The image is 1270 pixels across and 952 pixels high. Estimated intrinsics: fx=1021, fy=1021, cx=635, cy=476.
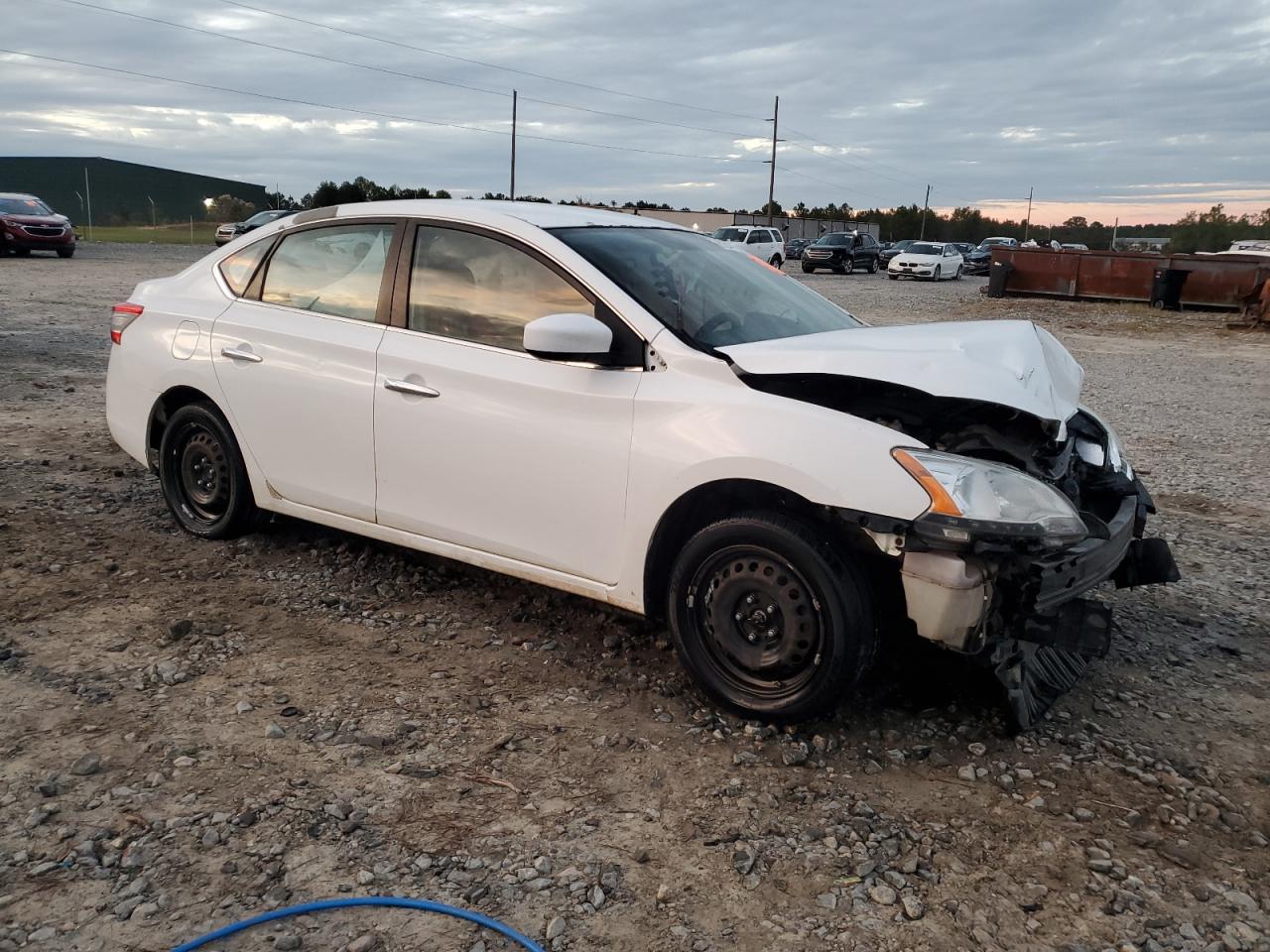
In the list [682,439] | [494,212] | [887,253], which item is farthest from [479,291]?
[887,253]

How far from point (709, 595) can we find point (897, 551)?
0.68m

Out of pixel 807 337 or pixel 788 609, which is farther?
pixel 807 337

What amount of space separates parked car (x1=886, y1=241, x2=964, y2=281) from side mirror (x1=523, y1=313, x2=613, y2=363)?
3912 cm

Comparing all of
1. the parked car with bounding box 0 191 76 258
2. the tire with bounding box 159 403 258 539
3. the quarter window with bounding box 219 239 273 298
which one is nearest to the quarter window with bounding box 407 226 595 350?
the quarter window with bounding box 219 239 273 298

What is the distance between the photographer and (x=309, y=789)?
309 centimetres

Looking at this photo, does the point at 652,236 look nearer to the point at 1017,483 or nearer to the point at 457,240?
the point at 457,240

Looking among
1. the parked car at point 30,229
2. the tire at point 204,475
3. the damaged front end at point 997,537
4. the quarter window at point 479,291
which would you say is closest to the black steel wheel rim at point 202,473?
the tire at point 204,475

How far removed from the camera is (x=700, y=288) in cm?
415

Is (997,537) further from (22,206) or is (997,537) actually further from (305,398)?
(22,206)

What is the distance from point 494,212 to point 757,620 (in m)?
2.06

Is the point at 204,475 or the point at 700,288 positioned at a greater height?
the point at 700,288

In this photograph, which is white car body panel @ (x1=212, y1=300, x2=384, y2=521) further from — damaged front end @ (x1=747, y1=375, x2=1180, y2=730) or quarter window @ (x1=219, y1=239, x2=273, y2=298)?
damaged front end @ (x1=747, y1=375, x2=1180, y2=730)

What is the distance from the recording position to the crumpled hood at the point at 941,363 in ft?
11.0

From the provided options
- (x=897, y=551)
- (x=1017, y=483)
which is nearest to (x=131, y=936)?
(x=897, y=551)
